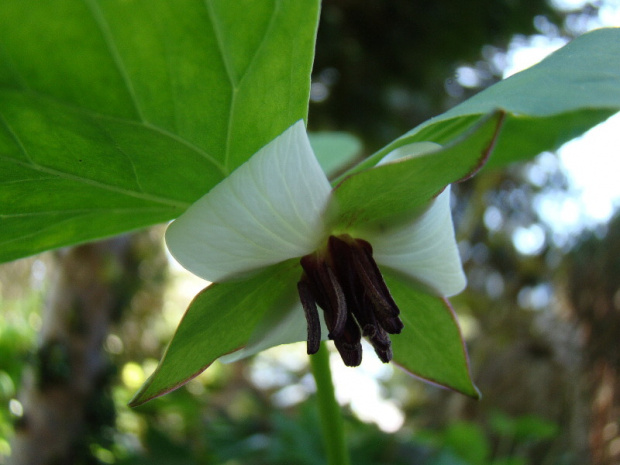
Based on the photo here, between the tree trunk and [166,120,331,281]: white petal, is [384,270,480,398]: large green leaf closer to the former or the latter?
[166,120,331,281]: white petal

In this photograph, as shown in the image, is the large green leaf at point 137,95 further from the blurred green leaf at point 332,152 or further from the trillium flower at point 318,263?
the blurred green leaf at point 332,152

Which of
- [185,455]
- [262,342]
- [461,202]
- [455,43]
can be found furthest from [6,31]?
[461,202]

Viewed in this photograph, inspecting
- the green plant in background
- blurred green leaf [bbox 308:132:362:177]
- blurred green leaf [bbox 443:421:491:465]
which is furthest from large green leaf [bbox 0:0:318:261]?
blurred green leaf [bbox 443:421:491:465]

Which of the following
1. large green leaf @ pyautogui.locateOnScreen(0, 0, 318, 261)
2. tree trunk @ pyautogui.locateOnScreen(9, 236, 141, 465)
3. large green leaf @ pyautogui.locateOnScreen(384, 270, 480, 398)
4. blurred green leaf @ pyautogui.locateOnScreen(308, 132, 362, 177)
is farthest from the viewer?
tree trunk @ pyautogui.locateOnScreen(9, 236, 141, 465)

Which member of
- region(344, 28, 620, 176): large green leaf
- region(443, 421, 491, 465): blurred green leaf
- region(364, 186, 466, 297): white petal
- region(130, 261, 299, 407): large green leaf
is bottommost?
region(443, 421, 491, 465): blurred green leaf

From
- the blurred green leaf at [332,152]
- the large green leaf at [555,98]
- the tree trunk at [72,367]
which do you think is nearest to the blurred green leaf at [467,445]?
the blurred green leaf at [332,152]

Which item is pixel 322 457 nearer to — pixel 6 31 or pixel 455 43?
pixel 6 31

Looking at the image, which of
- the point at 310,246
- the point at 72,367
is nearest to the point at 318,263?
the point at 310,246
